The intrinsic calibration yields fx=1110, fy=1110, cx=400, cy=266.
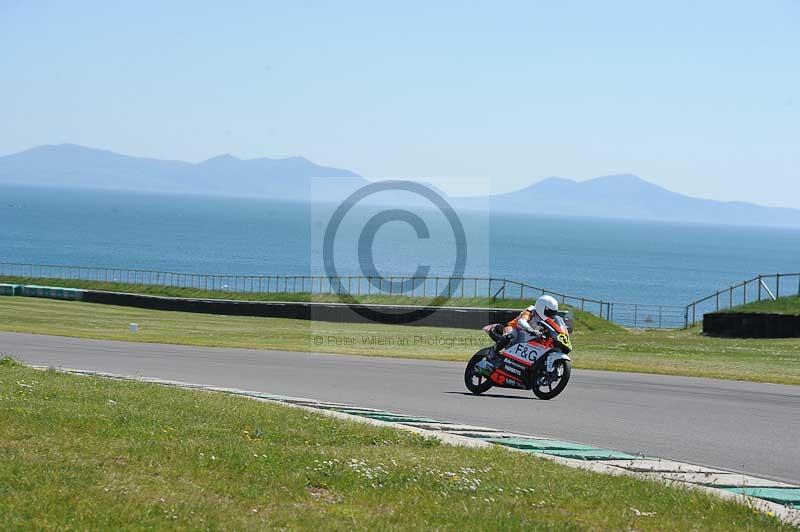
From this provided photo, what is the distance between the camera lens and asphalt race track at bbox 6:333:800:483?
12.1 m

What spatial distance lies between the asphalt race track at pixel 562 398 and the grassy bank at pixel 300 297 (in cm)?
2186

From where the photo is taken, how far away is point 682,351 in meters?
28.6

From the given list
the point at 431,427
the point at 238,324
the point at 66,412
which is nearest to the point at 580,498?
the point at 431,427

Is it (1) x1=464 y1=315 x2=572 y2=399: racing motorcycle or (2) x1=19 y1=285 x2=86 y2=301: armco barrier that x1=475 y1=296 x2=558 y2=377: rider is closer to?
(1) x1=464 y1=315 x2=572 y2=399: racing motorcycle

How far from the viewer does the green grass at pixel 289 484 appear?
739 cm

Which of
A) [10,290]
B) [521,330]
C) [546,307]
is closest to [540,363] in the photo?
[521,330]

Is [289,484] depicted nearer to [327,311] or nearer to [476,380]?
[476,380]

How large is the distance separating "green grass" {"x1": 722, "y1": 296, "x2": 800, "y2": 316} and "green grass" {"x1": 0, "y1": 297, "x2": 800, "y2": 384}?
6.20 ft

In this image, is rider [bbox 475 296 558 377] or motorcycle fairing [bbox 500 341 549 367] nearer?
rider [bbox 475 296 558 377]

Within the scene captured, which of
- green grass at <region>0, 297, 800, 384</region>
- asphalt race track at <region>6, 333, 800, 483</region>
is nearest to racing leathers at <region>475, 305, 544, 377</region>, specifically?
asphalt race track at <region>6, 333, 800, 483</region>

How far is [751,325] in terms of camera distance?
116ft

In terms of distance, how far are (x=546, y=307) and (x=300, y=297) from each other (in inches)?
1530

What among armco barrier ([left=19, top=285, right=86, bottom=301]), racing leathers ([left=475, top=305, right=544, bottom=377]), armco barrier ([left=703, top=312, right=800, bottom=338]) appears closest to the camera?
racing leathers ([left=475, top=305, right=544, bottom=377])

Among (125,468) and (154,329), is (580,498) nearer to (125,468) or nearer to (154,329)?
(125,468)
